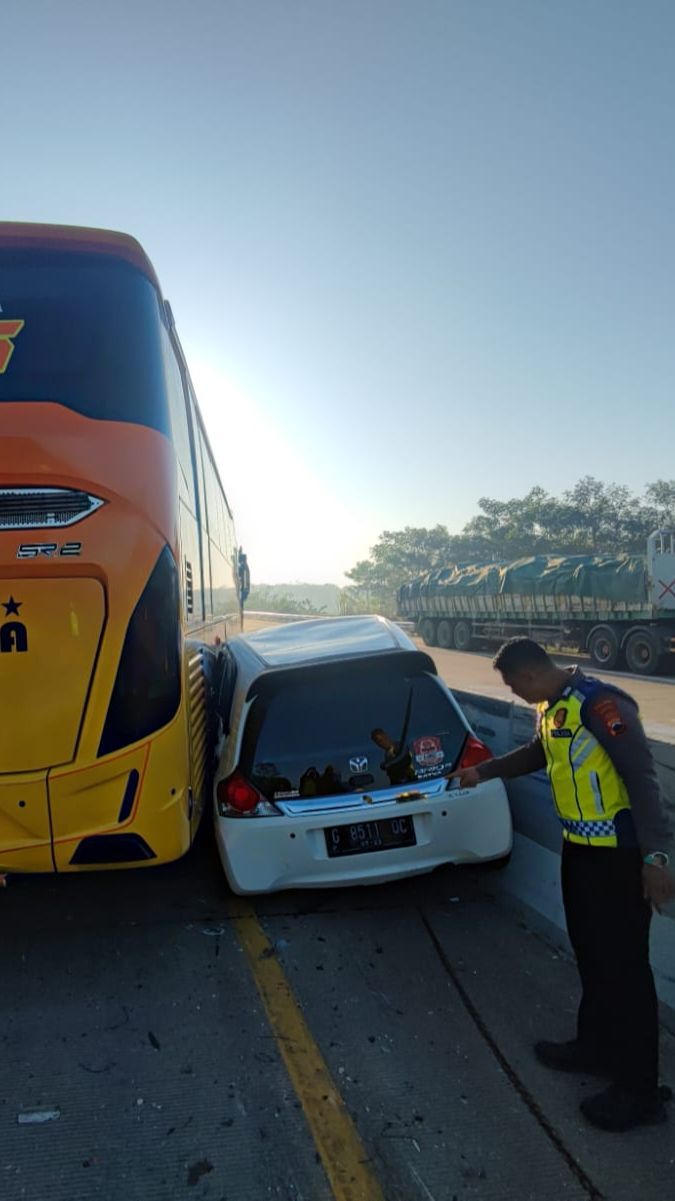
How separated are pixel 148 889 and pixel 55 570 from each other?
2.37 m

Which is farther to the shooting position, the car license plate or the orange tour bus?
the car license plate

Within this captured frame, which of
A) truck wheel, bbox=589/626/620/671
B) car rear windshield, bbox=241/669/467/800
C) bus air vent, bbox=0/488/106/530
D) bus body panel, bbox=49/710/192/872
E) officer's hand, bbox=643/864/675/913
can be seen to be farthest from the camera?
truck wheel, bbox=589/626/620/671

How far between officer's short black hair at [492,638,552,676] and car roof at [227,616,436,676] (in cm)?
123

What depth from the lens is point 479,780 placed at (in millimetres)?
3385

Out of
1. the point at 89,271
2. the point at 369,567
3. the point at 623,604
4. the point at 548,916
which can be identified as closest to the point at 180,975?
the point at 548,916

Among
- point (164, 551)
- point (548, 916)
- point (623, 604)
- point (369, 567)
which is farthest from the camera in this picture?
point (369, 567)

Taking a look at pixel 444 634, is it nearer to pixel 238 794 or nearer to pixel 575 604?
pixel 575 604

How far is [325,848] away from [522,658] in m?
1.64

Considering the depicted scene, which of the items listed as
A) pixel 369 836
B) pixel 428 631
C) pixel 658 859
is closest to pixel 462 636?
pixel 428 631

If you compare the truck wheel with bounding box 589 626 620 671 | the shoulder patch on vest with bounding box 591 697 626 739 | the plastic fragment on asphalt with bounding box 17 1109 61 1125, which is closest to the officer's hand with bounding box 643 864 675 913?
the shoulder patch on vest with bounding box 591 697 626 739

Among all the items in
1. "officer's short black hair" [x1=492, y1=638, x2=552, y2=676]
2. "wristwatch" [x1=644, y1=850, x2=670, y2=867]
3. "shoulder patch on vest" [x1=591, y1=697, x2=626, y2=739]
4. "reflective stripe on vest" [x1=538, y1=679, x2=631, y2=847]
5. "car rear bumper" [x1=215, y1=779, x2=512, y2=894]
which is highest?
"officer's short black hair" [x1=492, y1=638, x2=552, y2=676]

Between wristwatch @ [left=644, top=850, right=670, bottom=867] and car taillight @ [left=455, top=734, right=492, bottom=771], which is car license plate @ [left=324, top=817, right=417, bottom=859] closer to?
car taillight @ [left=455, top=734, right=492, bottom=771]

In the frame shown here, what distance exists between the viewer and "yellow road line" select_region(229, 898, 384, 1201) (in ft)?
7.48

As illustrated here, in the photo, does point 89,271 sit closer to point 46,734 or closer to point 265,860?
point 46,734
